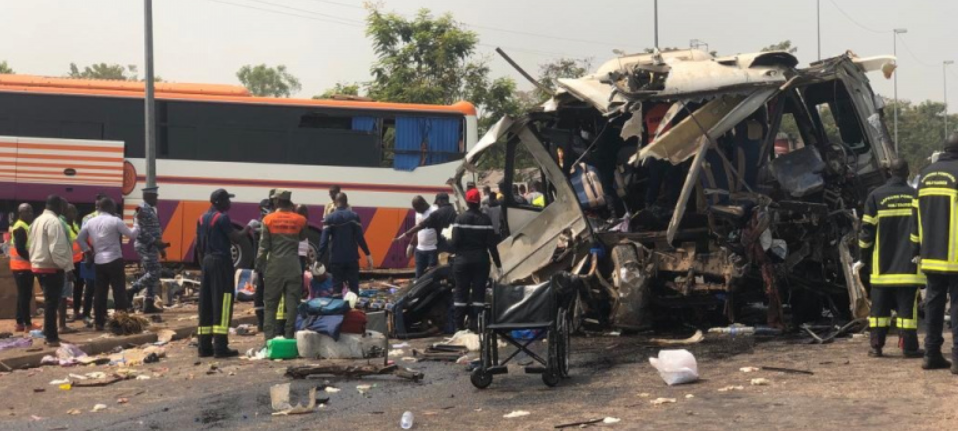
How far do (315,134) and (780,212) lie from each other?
37.4 feet

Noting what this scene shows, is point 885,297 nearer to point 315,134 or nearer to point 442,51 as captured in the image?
point 315,134

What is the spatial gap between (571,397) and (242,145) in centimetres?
1379

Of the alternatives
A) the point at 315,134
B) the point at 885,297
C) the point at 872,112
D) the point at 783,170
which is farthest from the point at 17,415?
the point at 315,134

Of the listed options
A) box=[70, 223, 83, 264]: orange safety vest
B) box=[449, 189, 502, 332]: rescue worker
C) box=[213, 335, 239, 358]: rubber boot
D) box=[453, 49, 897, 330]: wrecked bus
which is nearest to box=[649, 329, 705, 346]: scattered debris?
box=[453, 49, 897, 330]: wrecked bus

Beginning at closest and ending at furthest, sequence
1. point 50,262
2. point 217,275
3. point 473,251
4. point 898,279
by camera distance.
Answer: point 898,279, point 217,275, point 473,251, point 50,262

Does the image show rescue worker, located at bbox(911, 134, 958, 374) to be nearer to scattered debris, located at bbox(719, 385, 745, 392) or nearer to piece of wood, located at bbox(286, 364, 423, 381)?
scattered debris, located at bbox(719, 385, 745, 392)

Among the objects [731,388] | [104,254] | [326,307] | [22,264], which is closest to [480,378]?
[731,388]

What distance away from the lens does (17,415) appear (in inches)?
316

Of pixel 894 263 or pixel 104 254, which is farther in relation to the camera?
pixel 104 254

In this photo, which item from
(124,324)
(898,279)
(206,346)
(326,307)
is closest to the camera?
(898,279)

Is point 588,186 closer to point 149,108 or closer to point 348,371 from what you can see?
point 348,371

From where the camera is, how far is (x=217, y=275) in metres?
10.8

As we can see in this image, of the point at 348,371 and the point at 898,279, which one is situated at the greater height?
the point at 898,279

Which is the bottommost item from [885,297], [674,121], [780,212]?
[885,297]
